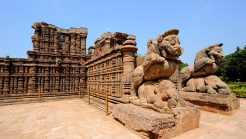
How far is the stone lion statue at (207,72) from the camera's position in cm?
601

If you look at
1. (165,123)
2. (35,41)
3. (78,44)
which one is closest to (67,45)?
(78,44)

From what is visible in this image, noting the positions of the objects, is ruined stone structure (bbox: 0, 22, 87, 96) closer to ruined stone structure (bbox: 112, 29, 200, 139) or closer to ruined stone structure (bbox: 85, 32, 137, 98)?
ruined stone structure (bbox: 85, 32, 137, 98)

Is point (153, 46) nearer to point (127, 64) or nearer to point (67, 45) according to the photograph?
point (127, 64)

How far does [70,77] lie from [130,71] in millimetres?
8375

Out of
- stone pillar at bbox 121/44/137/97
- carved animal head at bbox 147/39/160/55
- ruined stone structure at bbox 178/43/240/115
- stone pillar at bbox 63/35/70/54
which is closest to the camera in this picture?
carved animal head at bbox 147/39/160/55

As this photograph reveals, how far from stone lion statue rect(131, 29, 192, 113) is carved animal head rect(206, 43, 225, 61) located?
2.59 meters

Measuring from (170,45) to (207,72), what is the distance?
3.23 meters

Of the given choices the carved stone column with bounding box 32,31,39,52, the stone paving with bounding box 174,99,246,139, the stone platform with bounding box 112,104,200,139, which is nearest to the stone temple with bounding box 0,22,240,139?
the stone platform with bounding box 112,104,200,139

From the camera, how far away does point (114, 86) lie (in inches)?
272

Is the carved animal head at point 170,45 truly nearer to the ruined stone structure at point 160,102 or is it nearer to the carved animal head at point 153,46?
the ruined stone structure at point 160,102

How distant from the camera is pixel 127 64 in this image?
5930mm

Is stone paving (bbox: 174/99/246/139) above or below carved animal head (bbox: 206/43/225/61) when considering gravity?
below

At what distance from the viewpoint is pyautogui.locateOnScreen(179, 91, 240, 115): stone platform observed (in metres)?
5.41

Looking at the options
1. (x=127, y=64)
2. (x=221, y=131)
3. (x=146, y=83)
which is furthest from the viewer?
(x=127, y=64)
